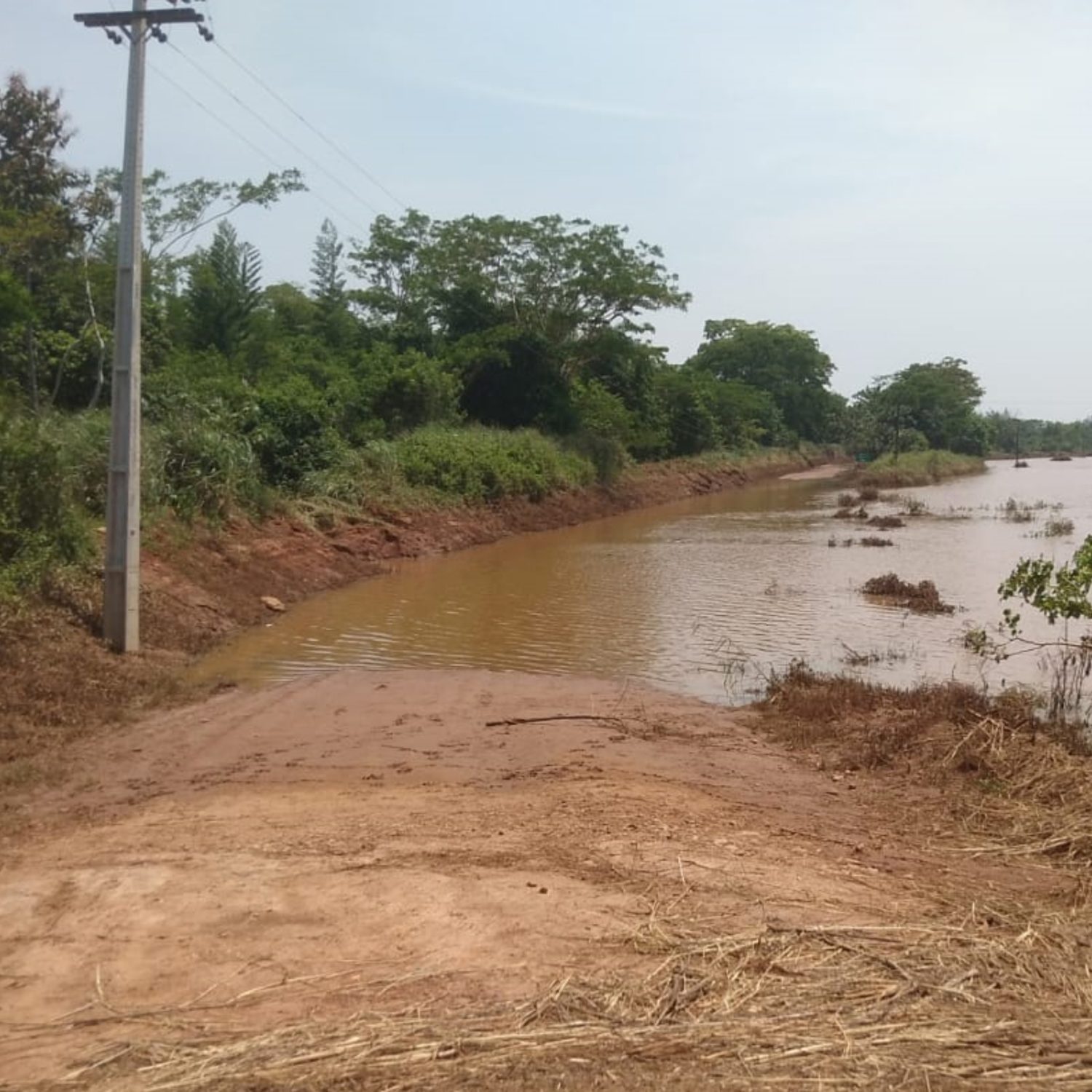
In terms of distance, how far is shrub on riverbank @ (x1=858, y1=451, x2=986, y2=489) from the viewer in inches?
2121

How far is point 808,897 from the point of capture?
15.4ft

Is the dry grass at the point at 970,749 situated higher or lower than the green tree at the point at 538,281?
lower

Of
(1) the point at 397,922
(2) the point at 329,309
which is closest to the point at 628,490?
(2) the point at 329,309

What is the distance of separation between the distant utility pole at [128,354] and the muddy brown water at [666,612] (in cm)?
129

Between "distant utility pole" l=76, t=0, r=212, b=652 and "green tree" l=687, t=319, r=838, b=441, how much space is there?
213ft

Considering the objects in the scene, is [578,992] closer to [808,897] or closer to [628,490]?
[808,897]

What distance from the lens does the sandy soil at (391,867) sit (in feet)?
12.6

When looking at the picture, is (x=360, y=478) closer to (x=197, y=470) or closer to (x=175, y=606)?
(x=197, y=470)

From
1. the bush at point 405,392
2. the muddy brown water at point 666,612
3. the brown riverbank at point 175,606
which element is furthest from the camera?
the bush at point 405,392

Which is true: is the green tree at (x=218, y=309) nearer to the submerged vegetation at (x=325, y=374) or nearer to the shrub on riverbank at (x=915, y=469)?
the submerged vegetation at (x=325, y=374)

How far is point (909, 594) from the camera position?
16.5 meters

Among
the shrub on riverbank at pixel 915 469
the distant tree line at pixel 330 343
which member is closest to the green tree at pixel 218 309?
the distant tree line at pixel 330 343

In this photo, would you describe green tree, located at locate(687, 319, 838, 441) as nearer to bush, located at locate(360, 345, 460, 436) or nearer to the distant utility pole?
bush, located at locate(360, 345, 460, 436)

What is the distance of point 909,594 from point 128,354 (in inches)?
467
